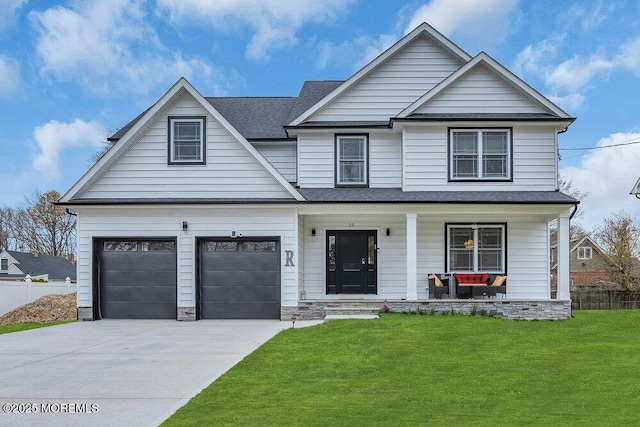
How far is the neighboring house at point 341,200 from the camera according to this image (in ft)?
60.1

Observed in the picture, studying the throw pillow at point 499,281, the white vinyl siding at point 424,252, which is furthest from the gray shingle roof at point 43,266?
the throw pillow at point 499,281

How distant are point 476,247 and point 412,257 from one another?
98.1 inches

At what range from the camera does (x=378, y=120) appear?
20.1 meters

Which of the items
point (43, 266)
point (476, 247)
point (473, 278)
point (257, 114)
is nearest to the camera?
point (473, 278)

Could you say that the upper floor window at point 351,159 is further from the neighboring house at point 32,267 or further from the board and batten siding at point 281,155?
the neighboring house at point 32,267

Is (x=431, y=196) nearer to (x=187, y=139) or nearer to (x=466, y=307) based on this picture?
(x=466, y=307)

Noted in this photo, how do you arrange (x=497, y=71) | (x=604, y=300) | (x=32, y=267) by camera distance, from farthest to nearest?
(x=32, y=267) < (x=604, y=300) < (x=497, y=71)

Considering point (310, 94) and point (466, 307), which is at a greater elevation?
point (310, 94)

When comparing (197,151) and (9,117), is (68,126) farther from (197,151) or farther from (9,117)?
(197,151)

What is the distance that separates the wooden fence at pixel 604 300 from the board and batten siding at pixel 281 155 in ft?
41.3

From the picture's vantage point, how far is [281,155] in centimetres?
2112

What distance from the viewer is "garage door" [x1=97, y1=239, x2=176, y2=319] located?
61.3ft

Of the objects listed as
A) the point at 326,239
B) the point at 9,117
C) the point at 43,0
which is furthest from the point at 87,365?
the point at 9,117

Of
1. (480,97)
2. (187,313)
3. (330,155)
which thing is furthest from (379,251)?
(187,313)
